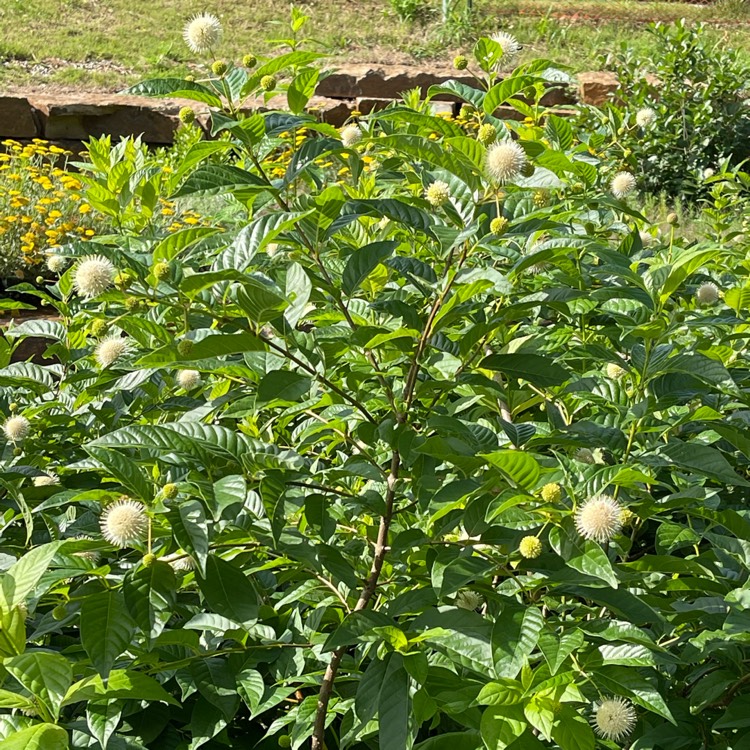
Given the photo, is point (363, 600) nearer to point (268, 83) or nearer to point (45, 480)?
point (45, 480)

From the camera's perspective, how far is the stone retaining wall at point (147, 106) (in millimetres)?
8422

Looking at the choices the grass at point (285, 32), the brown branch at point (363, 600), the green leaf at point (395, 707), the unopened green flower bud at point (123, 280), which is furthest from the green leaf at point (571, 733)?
the grass at point (285, 32)

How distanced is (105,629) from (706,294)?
151cm

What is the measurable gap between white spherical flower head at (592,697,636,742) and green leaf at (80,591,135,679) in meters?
0.64

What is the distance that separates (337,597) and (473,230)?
1.94 ft

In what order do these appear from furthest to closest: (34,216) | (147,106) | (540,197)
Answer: (147,106), (34,216), (540,197)

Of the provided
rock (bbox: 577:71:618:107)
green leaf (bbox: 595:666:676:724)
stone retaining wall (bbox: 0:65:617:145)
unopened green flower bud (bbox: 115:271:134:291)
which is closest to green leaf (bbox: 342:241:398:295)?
unopened green flower bud (bbox: 115:271:134:291)

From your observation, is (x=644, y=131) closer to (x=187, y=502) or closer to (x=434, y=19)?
(x=434, y=19)

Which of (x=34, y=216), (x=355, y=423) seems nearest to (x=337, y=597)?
(x=355, y=423)

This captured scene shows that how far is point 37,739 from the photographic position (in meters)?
1.08

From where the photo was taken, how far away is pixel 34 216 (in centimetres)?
571

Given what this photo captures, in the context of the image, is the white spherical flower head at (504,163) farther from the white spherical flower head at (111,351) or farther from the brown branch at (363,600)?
the white spherical flower head at (111,351)

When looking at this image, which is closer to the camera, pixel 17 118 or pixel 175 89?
pixel 175 89

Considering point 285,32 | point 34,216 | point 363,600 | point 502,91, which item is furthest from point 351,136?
point 285,32
